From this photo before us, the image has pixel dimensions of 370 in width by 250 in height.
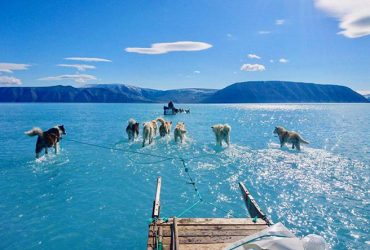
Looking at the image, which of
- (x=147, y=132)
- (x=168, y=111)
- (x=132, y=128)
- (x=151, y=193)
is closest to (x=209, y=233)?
(x=151, y=193)

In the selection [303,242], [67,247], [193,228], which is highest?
[303,242]

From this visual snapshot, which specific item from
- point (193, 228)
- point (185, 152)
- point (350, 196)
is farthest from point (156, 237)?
point (185, 152)

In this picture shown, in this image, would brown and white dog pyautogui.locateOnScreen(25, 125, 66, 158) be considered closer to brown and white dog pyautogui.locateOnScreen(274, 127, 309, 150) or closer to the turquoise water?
the turquoise water

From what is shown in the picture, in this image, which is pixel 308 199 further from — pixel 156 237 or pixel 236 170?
pixel 156 237

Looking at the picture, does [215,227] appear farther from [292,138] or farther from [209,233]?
[292,138]

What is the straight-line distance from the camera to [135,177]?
16109 mm

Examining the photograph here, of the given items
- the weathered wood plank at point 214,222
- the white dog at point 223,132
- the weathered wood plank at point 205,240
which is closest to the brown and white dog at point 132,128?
the white dog at point 223,132

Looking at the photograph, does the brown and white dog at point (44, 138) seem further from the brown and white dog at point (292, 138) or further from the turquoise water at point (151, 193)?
the brown and white dog at point (292, 138)

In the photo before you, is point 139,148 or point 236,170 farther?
point 139,148

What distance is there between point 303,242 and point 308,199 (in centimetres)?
809

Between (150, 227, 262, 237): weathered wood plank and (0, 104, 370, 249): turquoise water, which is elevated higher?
(150, 227, 262, 237): weathered wood plank

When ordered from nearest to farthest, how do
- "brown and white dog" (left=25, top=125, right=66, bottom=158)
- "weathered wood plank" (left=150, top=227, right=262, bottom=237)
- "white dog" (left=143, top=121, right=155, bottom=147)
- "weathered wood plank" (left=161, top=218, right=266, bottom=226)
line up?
"weathered wood plank" (left=150, top=227, right=262, bottom=237) → "weathered wood plank" (left=161, top=218, right=266, bottom=226) → "brown and white dog" (left=25, top=125, right=66, bottom=158) → "white dog" (left=143, top=121, right=155, bottom=147)

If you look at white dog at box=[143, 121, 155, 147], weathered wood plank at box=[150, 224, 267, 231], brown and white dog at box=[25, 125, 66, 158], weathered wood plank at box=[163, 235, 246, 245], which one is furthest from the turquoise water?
white dog at box=[143, 121, 155, 147]

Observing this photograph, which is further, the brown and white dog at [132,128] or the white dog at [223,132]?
the brown and white dog at [132,128]
